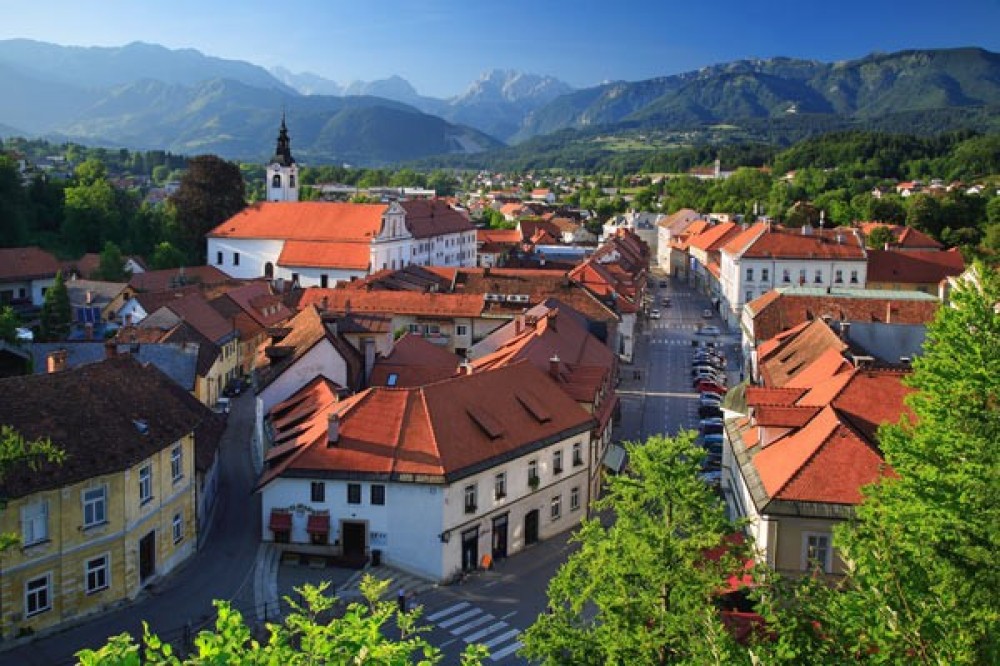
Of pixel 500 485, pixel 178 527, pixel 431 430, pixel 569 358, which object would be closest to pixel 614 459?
pixel 569 358

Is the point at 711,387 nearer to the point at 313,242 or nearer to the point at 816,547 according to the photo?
the point at 816,547

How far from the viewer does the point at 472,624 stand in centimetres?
2898

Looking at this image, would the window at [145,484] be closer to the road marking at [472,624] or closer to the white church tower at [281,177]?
the road marking at [472,624]

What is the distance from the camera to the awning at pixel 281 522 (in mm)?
33406

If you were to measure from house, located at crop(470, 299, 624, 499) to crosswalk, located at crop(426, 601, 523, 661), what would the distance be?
1132cm

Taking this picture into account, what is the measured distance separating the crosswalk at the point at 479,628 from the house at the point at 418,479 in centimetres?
257

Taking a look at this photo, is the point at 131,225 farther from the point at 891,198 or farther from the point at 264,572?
the point at 891,198

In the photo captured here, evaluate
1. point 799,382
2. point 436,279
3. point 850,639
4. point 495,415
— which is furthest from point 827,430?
point 436,279

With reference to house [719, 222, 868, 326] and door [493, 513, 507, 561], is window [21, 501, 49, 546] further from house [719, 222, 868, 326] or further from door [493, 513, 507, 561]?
house [719, 222, 868, 326]

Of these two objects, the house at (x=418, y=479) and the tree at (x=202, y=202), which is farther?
the tree at (x=202, y=202)

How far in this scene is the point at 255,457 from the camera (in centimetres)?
4522

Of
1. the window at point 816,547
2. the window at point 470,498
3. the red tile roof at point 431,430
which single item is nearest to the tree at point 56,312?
the red tile roof at point 431,430

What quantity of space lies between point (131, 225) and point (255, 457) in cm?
7617

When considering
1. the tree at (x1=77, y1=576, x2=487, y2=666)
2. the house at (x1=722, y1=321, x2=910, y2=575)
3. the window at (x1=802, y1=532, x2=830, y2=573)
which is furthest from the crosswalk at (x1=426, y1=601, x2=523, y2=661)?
the tree at (x1=77, y1=576, x2=487, y2=666)
